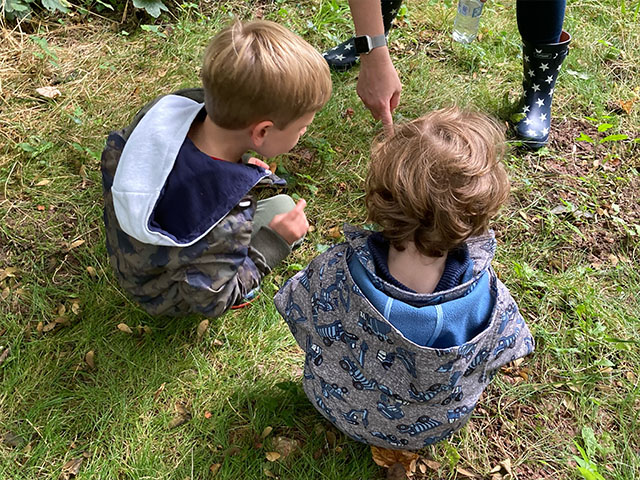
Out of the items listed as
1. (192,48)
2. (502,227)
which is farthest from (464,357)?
(192,48)

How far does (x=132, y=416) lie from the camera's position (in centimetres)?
216

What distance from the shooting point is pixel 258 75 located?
5.92 ft

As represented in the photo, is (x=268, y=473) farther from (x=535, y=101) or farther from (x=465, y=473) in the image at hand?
(x=535, y=101)

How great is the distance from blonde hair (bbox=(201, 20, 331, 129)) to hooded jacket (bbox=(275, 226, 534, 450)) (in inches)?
20.7

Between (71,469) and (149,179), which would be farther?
(71,469)

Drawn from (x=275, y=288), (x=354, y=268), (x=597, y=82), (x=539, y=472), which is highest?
(x=354, y=268)

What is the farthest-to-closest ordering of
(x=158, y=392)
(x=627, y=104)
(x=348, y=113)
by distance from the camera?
(x=627, y=104)
(x=348, y=113)
(x=158, y=392)

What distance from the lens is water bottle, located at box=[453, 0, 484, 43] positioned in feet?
12.2

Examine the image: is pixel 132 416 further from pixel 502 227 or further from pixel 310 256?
pixel 502 227

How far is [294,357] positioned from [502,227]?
4.36ft

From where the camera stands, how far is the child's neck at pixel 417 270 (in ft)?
5.50

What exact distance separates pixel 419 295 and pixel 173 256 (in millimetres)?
944

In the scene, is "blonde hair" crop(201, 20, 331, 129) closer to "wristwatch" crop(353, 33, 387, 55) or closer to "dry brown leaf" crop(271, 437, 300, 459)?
"wristwatch" crop(353, 33, 387, 55)

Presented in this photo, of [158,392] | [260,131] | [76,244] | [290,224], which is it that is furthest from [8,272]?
[260,131]
